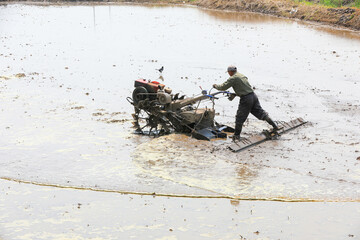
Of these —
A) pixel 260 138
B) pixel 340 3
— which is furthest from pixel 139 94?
pixel 340 3

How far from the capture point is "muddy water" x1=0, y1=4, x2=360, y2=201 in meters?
8.70

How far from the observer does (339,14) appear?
32.0 meters

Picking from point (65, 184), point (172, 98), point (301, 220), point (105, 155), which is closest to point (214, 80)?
point (172, 98)

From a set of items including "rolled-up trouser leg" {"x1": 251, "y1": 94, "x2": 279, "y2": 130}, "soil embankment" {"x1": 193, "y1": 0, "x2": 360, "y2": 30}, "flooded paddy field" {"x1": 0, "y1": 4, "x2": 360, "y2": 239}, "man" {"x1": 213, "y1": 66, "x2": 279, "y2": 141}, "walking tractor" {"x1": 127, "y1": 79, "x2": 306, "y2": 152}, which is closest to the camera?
"flooded paddy field" {"x1": 0, "y1": 4, "x2": 360, "y2": 239}

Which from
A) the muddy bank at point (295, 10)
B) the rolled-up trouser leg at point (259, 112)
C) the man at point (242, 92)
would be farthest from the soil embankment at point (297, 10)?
the man at point (242, 92)

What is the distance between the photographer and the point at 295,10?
121ft

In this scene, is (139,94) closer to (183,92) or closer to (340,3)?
(183,92)

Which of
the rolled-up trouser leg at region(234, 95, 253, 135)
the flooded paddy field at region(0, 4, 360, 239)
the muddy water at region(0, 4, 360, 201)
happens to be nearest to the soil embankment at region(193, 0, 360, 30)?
the muddy water at region(0, 4, 360, 201)

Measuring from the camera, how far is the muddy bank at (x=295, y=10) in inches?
1219

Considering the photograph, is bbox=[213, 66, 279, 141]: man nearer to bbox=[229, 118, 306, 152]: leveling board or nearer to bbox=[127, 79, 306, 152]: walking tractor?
bbox=[127, 79, 306, 152]: walking tractor

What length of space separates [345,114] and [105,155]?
651 cm

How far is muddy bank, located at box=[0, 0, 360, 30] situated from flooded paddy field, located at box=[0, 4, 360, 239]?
979 centimetres

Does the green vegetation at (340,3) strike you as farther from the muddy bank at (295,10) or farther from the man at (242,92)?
the man at (242,92)

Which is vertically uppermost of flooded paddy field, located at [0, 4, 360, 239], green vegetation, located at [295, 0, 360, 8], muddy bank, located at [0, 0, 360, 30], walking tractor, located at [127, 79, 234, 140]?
green vegetation, located at [295, 0, 360, 8]
